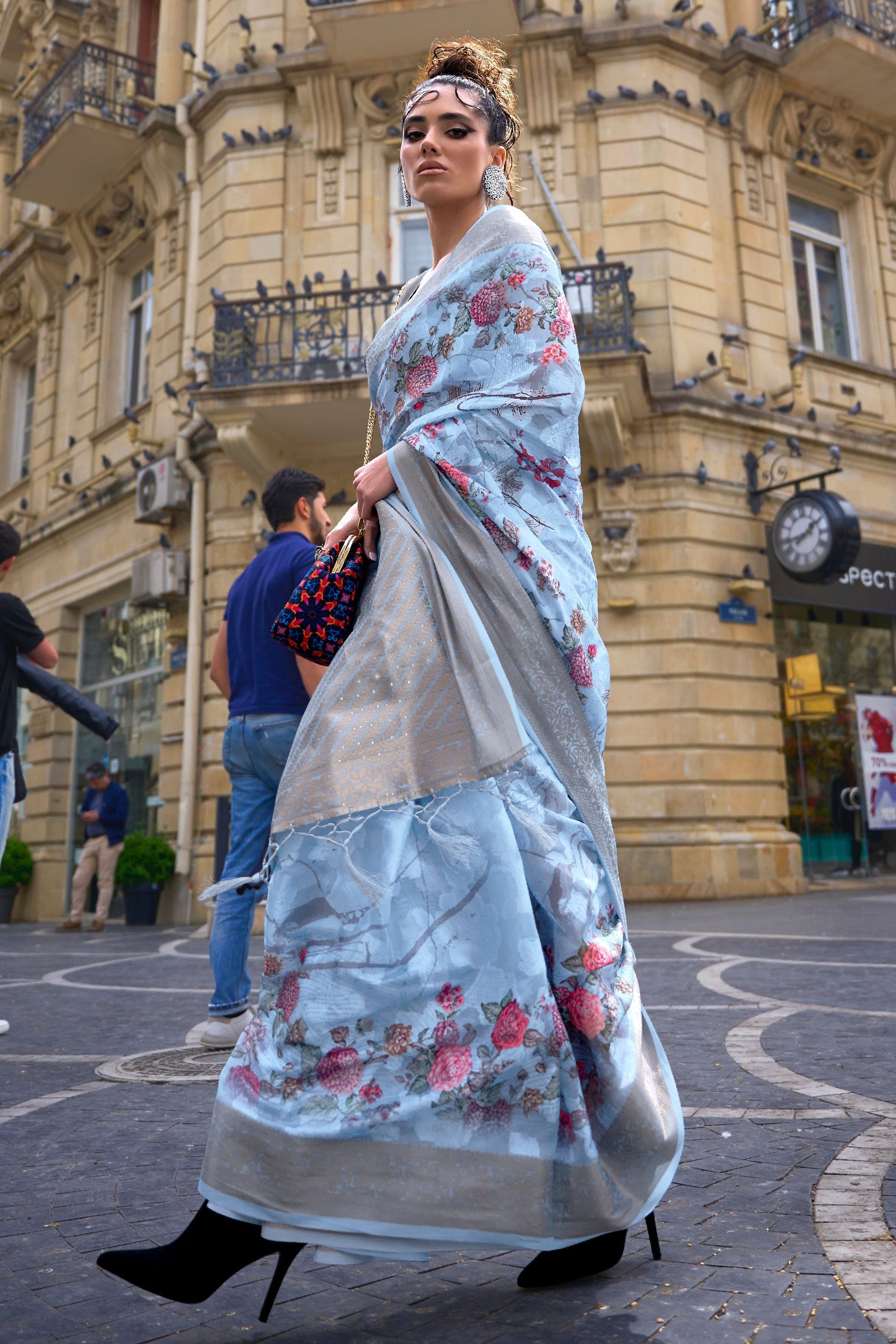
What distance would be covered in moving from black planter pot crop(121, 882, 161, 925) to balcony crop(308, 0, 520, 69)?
10042 mm

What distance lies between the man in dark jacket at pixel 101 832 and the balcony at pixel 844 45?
1224cm

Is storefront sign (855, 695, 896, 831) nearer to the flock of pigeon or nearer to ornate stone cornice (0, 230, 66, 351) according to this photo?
the flock of pigeon

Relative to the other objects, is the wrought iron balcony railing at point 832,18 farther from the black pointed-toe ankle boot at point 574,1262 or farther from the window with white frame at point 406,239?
the black pointed-toe ankle boot at point 574,1262

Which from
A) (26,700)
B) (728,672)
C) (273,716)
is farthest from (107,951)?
(26,700)

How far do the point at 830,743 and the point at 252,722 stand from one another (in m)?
11.2

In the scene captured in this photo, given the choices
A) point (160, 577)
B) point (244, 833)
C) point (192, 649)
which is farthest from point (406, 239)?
point (244, 833)

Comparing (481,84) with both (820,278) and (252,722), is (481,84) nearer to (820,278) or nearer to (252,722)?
(252,722)

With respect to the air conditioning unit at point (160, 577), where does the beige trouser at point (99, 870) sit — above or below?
below

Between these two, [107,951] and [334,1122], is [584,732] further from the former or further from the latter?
[107,951]

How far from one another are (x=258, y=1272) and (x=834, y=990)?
10.9 ft

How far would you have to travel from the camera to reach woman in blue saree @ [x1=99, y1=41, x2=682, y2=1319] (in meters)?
1.53

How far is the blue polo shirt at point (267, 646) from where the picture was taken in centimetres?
399

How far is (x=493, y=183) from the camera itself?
2234 millimetres

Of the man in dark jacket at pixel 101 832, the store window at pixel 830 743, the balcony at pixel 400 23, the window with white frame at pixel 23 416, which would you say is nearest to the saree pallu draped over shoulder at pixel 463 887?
the man in dark jacket at pixel 101 832
